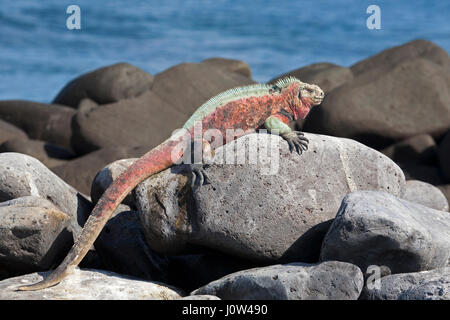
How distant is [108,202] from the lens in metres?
6.13

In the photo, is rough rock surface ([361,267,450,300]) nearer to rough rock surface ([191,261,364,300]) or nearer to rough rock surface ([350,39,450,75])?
rough rock surface ([191,261,364,300])

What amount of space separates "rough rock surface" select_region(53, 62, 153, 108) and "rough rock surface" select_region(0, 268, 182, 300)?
816 cm

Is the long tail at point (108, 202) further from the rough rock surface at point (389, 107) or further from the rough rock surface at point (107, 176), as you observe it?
the rough rock surface at point (389, 107)

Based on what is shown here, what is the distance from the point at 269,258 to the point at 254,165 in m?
0.81

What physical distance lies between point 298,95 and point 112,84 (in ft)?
26.5

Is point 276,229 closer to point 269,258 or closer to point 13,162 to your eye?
point 269,258

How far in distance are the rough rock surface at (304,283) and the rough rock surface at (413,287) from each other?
24cm

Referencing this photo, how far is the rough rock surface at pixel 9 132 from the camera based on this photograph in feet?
44.9

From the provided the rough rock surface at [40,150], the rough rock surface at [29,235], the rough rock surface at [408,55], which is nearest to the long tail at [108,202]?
the rough rock surface at [29,235]

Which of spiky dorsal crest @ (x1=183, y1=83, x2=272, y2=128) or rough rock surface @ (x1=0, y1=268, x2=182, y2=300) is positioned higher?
spiky dorsal crest @ (x1=183, y1=83, x2=272, y2=128)

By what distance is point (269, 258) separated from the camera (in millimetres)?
6078

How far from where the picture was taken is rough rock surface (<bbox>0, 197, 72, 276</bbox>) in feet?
20.6

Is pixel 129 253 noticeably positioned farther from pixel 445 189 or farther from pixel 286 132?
pixel 445 189

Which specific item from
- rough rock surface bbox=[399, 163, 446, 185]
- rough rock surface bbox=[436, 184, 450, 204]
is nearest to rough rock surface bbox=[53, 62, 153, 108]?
rough rock surface bbox=[399, 163, 446, 185]
